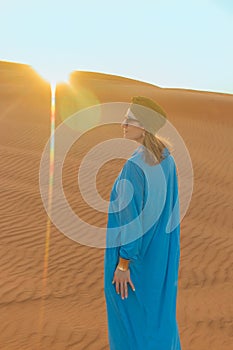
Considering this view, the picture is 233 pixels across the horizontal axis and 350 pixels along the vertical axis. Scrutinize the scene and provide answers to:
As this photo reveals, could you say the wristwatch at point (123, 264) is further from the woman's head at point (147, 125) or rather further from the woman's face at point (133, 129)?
the woman's face at point (133, 129)

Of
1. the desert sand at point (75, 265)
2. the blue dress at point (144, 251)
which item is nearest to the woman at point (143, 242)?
the blue dress at point (144, 251)

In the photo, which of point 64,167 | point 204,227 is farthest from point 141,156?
point 64,167

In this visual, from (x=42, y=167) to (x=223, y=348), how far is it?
8349 mm

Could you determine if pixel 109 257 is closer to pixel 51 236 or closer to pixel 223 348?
pixel 223 348

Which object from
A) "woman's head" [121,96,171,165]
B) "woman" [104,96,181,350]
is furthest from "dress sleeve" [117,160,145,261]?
"woman's head" [121,96,171,165]

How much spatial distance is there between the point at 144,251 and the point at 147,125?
2.48ft

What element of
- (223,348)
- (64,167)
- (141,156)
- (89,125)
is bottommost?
(223,348)

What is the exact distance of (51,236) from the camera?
7934 millimetres

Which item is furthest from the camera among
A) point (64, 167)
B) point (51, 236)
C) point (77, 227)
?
point (64, 167)

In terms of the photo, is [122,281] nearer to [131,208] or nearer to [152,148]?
[131,208]

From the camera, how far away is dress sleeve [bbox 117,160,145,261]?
2.79 m

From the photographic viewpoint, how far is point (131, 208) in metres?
2.79

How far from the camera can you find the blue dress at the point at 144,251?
2814 mm

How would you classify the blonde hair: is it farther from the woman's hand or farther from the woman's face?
the woman's hand
